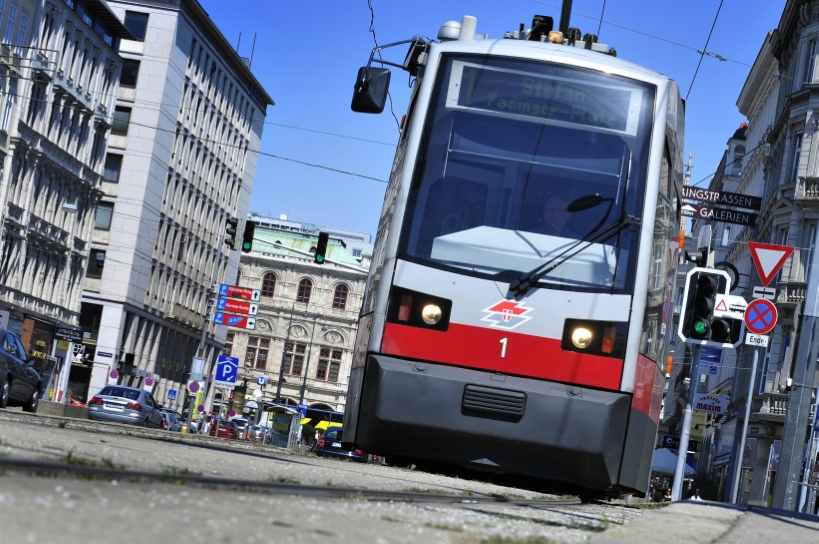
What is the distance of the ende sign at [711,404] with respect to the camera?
39.8 m

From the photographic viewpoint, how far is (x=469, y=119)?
1204cm

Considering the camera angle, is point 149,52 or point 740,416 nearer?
point 740,416

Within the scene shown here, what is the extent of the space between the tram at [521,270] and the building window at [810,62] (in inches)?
1517

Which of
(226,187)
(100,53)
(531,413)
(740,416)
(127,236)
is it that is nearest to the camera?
(531,413)

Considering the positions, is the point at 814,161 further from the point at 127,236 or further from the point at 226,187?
the point at 226,187

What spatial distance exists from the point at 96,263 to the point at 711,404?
40.8 meters

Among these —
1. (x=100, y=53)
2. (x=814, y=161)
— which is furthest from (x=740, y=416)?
(x=100, y=53)

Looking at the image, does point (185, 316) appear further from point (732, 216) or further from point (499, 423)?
point (499, 423)

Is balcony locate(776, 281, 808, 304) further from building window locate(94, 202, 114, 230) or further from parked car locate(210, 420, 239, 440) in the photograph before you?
building window locate(94, 202, 114, 230)

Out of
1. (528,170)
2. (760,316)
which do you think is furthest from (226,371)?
(528,170)

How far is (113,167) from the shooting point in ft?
239

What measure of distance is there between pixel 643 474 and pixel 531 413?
4.56ft

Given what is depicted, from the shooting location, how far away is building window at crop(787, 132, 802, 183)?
48.4m

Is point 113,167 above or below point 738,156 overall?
below
